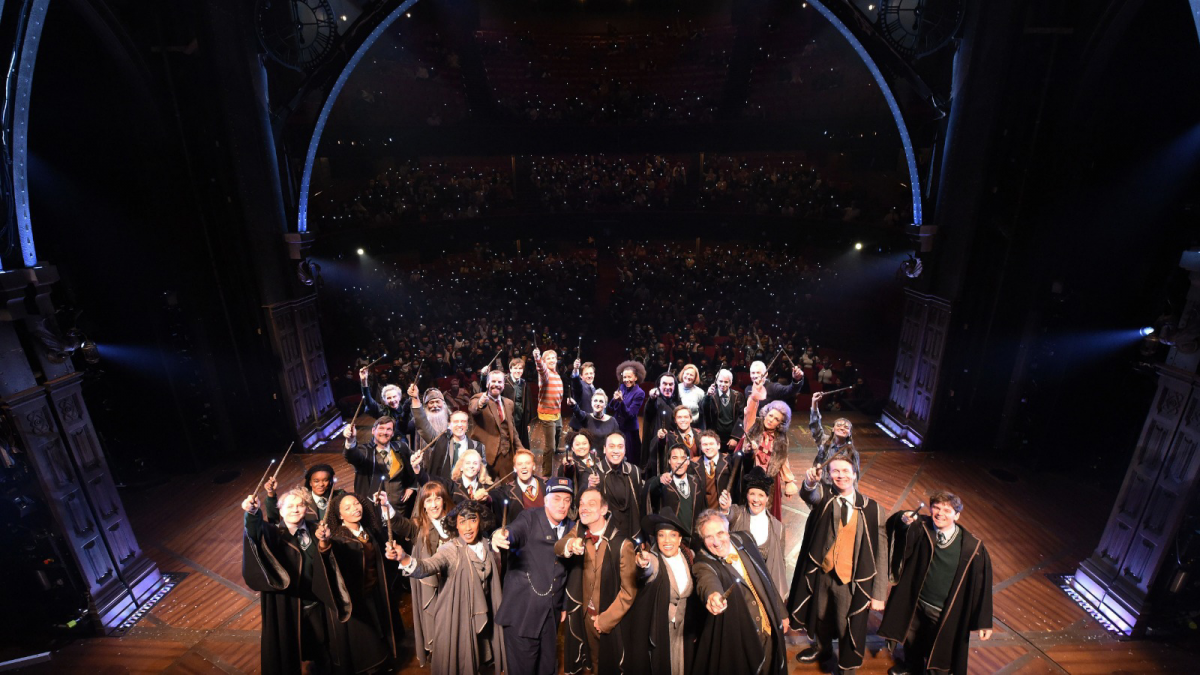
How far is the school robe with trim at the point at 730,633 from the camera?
130 inches

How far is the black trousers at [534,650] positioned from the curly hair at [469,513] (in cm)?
70

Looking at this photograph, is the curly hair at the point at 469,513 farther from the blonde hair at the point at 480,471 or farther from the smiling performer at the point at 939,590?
the smiling performer at the point at 939,590

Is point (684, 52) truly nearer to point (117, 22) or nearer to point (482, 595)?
point (117, 22)

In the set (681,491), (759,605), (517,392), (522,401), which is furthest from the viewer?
(522,401)

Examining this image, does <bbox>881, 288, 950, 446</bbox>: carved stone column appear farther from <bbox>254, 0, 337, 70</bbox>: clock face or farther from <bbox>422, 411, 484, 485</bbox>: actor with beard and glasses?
<bbox>254, 0, 337, 70</bbox>: clock face

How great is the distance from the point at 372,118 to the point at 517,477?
13.5 m

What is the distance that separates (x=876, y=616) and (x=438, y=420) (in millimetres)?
4684

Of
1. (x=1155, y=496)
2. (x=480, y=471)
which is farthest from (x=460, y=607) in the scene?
(x=1155, y=496)

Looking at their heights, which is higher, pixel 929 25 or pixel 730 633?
pixel 929 25

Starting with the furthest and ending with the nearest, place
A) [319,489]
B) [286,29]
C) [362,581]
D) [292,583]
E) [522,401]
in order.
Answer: [286,29] → [522,401] → [319,489] → [362,581] → [292,583]

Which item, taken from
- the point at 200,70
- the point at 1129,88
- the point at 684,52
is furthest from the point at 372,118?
the point at 1129,88

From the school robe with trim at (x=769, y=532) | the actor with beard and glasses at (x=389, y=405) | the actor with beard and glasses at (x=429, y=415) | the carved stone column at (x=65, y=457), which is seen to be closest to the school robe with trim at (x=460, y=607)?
the school robe with trim at (x=769, y=532)

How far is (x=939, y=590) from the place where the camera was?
13.1ft

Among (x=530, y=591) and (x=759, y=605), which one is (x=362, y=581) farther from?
(x=759, y=605)
